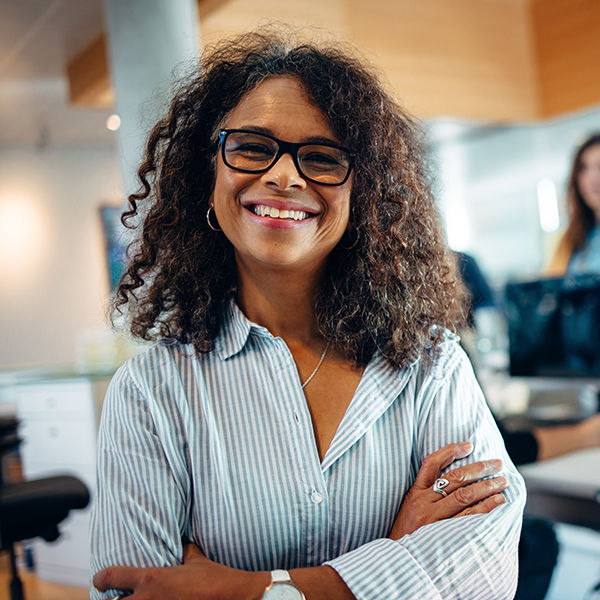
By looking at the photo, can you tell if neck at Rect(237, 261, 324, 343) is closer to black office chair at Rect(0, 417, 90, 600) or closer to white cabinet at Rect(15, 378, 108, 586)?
black office chair at Rect(0, 417, 90, 600)

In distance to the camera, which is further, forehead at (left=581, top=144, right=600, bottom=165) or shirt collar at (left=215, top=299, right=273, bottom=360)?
forehead at (left=581, top=144, right=600, bottom=165)

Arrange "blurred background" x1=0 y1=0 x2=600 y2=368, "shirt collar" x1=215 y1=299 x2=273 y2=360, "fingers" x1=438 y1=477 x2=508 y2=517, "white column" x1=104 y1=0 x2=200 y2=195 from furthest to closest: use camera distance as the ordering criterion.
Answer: "blurred background" x1=0 y1=0 x2=600 y2=368 → "white column" x1=104 y1=0 x2=200 y2=195 → "shirt collar" x1=215 y1=299 x2=273 y2=360 → "fingers" x1=438 y1=477 x2=508 y2=517

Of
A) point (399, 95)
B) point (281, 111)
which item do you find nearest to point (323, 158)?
point (281, 111)

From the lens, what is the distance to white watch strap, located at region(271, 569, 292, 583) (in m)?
0.90

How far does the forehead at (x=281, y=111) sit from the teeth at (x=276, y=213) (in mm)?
123

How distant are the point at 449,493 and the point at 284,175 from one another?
0.58 meters

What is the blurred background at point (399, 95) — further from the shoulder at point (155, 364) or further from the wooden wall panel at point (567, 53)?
the shoulder at point (155, 364)

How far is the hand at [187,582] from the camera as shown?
2.91 ft

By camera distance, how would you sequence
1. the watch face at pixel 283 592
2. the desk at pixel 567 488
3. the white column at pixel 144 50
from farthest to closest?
the white column at pixel 144 50 → the desk at pixel 567 488 → the watch face at pixel 283 592

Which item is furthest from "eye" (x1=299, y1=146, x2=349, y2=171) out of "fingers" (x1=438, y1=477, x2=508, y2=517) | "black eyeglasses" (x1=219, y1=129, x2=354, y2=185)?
"fingers" (x1=438, y1=477, x2=508, y2=517)

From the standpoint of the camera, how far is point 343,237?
4.00ft

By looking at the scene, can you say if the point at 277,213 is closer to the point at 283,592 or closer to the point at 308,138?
the point at 308,138

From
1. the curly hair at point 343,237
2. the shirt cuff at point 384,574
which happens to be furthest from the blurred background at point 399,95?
the shirt cuff at point 384,574

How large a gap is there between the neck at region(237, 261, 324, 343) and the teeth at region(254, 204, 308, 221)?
0.36 ft
